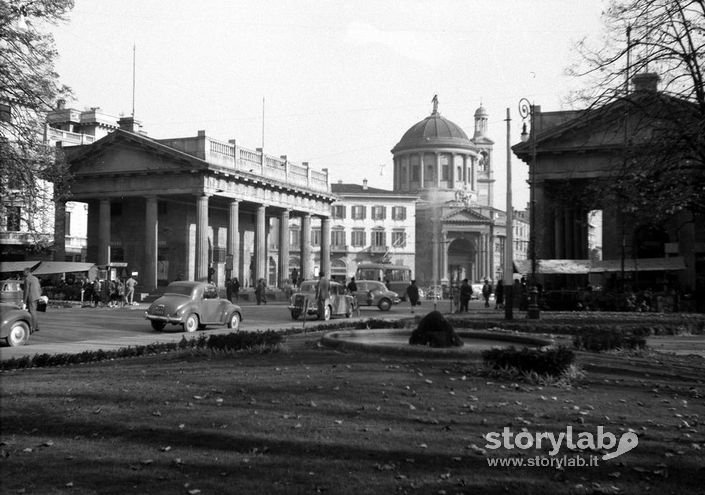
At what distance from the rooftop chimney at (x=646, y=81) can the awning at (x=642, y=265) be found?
26.7 meters

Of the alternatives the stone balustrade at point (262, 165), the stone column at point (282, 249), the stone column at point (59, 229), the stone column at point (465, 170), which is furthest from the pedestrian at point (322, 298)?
the stone column at point (465, 170)

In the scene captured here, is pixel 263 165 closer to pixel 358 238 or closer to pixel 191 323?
pixel 191 323

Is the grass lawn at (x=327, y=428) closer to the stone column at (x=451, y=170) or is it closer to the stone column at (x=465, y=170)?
the stone column at (x=451, y=170)

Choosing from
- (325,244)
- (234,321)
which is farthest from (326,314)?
(325,244)

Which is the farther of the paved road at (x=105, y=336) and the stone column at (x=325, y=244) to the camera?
the stone column at (x=325, y=244)

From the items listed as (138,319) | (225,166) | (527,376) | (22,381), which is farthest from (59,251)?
(527,376)

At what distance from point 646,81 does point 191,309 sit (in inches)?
623

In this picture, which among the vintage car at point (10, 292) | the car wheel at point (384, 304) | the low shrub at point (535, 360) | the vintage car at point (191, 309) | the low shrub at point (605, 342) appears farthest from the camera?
the car wheel at point (384, 304)

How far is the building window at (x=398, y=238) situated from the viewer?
106312mm

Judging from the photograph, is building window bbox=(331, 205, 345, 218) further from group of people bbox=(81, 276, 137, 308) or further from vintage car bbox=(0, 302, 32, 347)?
vintage car bbox=(0, 302, 32, 347)

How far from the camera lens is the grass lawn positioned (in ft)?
20.7

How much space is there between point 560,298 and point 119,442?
3576 centimetres

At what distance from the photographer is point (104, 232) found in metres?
55.1

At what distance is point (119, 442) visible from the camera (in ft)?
24.2
